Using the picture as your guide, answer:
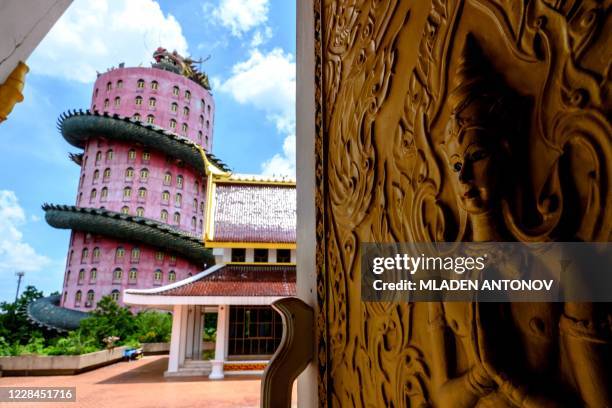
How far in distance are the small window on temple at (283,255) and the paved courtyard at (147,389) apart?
9.83 feet

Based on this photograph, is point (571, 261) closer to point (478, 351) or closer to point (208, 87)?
point (478, 351)

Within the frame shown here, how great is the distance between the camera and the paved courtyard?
6000 mm

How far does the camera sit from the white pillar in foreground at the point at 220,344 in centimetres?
812

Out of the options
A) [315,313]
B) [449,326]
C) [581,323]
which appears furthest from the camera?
[315,313]

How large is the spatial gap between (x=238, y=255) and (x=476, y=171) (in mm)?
9520

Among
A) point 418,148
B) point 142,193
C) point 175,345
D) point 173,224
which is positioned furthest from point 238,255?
point 142,193

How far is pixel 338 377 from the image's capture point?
32.3 inches

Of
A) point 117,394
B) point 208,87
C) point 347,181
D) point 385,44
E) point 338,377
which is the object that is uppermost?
point 208,87

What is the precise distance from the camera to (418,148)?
0.57 meters

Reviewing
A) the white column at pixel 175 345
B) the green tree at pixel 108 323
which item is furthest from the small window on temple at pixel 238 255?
the green tree at pixel 108 323

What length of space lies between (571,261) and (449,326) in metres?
0.18

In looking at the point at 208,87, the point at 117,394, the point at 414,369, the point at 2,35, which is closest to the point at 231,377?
the point at 117,394
